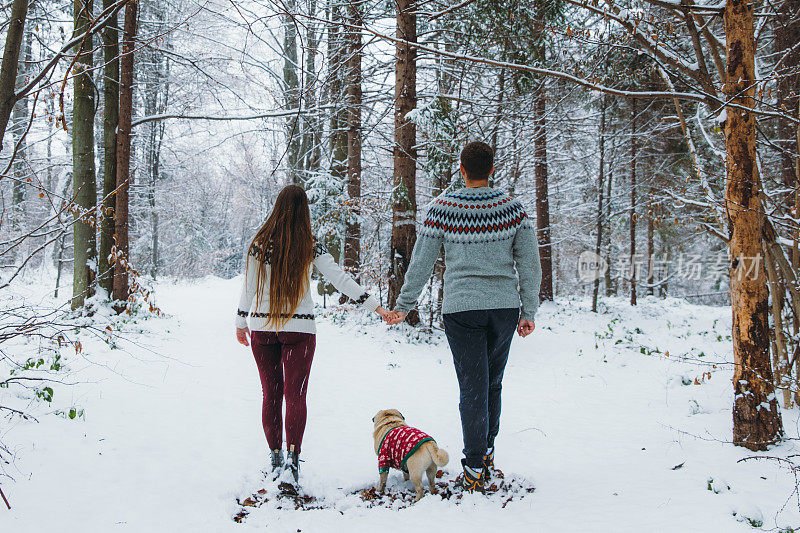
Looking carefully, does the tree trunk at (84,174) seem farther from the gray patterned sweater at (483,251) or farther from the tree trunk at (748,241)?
the tree trunk at (748,241)

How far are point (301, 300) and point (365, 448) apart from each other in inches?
62.9

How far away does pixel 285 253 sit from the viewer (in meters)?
3.17

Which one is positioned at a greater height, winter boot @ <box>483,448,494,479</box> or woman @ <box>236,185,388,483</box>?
woman @ <box>236,185,388,483</box>

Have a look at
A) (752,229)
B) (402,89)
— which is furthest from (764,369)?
(402,89)

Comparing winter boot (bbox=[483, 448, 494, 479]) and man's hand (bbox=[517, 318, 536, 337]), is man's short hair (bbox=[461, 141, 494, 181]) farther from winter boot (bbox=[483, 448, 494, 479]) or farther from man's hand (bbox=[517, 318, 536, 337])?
winter boot (bbox=[483, 448, 494, 479])

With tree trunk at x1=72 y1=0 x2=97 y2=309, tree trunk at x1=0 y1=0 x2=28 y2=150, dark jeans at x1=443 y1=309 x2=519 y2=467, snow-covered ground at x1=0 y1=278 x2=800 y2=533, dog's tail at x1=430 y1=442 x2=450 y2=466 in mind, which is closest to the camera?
tree trunk at x1=0 y1=0 x2=28 y2=150

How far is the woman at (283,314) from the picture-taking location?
3123mm

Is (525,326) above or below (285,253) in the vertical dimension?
A: below

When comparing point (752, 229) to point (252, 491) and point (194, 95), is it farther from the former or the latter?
point (194, 95)

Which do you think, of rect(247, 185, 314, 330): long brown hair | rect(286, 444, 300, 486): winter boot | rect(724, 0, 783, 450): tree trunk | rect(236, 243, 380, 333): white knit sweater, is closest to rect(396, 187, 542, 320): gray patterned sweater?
rect(236, 243, 380, 333): white knit sweater

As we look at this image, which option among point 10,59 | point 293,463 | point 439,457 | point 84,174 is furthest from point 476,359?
point 84,174

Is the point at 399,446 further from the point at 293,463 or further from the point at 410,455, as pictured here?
the point at 293,463

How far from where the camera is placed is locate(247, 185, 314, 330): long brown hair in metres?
3.12

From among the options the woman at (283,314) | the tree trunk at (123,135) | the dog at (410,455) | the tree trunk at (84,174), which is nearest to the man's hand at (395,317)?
the woman at (283,314)
